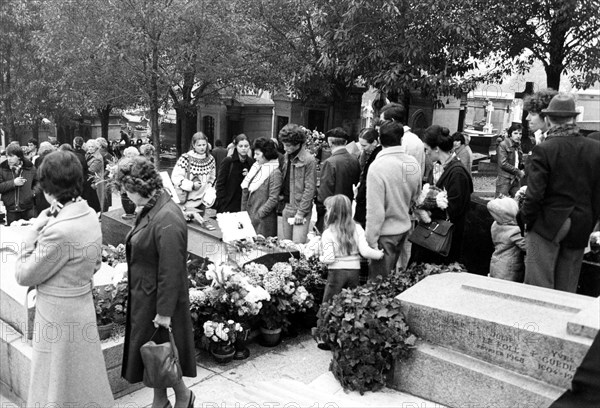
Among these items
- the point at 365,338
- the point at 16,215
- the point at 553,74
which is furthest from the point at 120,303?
the point at 553,74

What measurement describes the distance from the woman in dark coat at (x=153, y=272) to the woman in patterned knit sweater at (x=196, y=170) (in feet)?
12.1

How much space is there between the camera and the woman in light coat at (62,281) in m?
3.77

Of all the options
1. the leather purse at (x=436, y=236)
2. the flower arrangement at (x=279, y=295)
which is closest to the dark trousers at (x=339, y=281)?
the flower arrangement at (x=279, y=295)

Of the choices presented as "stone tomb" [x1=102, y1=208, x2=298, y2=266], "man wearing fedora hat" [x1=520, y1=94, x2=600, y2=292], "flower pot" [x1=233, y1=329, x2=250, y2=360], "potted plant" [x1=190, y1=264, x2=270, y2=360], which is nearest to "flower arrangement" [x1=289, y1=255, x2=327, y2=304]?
"stone tomb" [x1=102, y1=208, x2=298, y2=266]

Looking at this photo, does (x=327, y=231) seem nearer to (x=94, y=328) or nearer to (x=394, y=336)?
(x=394, y=336)

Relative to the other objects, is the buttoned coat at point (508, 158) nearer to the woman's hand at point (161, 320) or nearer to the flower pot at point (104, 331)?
the flower pot at point (104, 331)

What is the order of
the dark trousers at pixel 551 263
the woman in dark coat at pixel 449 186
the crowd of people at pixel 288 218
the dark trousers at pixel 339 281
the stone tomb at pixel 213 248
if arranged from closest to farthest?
the crowd of people at pixel 288 218
the dark trousers at pixel 551 263
the dark trousers at pixel 339 281
the woman in dark coat at pixel 449 186
the stone tomb at pixel 213 248

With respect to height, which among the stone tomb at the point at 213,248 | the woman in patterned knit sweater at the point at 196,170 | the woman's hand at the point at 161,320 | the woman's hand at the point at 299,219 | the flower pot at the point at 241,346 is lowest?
the flower pot at the point at 241,346

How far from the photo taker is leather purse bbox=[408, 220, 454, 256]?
5.99m

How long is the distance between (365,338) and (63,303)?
2283 mm

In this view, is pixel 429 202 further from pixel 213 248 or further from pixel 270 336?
pixel 213 248

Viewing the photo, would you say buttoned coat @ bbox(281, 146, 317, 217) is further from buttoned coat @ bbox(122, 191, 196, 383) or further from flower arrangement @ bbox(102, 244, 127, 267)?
buttoned coat @ bbox(122, 191, 196, 383)

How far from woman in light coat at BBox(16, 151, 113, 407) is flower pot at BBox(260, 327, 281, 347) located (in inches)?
80.7

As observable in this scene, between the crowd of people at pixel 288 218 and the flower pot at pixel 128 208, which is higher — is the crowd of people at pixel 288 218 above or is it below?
above
